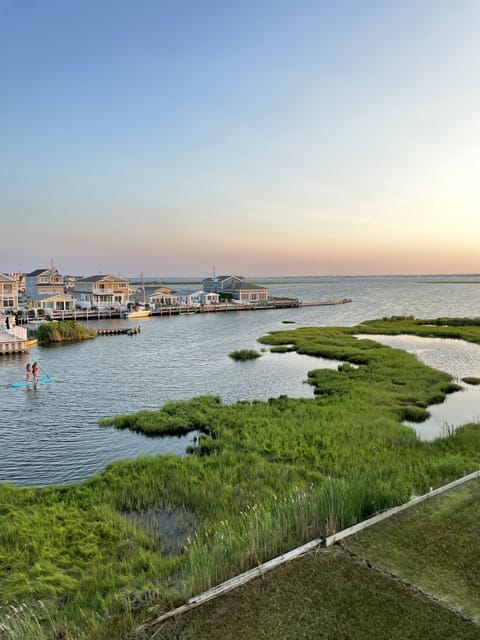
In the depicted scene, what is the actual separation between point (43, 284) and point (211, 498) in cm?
7217

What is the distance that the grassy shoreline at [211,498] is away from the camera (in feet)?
23.3

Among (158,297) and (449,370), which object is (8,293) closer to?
(158,297)

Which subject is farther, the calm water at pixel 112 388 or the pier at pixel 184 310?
the pier at pixel 184 310

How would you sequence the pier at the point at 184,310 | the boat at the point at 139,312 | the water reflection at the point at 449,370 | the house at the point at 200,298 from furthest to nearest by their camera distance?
the house at the point at 200,298 → the boat at the point at 139,312 → the pier at the point at 184,310 → the water reflection at the point at 449,370

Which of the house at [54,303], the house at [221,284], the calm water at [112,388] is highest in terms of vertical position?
the house at [221,284]

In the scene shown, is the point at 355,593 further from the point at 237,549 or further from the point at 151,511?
the point at 151,511

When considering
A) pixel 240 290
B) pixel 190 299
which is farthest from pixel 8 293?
pixel 240 290

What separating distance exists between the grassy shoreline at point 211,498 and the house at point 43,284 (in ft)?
202

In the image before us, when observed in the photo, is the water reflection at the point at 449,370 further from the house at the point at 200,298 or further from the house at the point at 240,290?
the house at the point at 240,290

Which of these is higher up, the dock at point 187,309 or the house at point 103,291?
the house at point 103,291

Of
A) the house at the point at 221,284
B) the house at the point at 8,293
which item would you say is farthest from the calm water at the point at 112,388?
the house at the point at 221,284

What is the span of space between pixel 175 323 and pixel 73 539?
52210mm

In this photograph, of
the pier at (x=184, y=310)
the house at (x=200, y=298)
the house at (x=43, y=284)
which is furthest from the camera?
the house at (x=200, y=298)

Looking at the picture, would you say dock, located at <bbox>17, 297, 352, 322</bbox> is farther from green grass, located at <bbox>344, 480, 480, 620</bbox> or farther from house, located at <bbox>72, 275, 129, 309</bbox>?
green grass, located at <bbox>344, 480, 480, 620</bbox>
